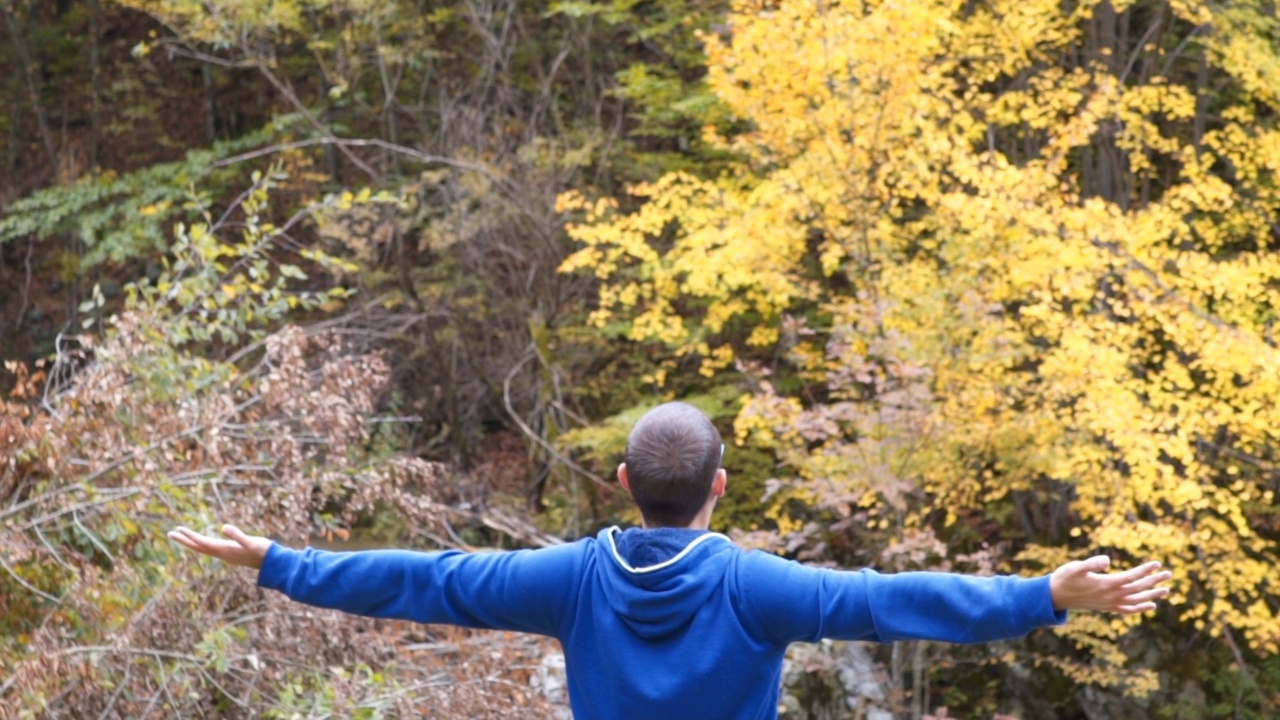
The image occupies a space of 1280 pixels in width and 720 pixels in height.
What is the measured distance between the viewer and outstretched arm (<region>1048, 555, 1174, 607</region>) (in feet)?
5.85

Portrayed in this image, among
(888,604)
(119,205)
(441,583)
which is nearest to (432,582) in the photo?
(441,583)

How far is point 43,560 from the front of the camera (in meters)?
4.49

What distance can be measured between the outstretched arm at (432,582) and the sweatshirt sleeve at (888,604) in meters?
0.33

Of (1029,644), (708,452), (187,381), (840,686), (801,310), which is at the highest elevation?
(708,452)

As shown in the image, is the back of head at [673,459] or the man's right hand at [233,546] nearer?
the back of head at [673,459]

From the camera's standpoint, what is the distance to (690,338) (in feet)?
33.3

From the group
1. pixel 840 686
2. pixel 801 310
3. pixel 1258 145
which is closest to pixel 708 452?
pixel 840 686

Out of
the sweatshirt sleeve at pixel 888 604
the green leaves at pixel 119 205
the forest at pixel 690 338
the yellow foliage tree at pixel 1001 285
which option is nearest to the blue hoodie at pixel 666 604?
the sweatshirt sleeve at pixel 888 604

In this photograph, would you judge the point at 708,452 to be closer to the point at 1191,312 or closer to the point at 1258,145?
the point at 1191,312

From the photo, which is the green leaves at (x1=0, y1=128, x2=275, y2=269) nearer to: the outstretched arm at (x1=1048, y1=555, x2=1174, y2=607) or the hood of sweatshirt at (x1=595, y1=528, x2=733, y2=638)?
the hood of sweatshirt at (x1=595, y1=528, x2=733, y2=638)

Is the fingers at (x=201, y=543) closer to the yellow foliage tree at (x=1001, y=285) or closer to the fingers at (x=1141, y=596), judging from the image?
the fingers at (x=1141, y=596)

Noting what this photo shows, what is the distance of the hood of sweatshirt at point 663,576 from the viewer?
198 cm

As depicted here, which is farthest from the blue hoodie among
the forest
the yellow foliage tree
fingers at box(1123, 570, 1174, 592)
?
the yellow foliage tree

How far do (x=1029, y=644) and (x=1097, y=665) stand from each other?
0.59 meters
